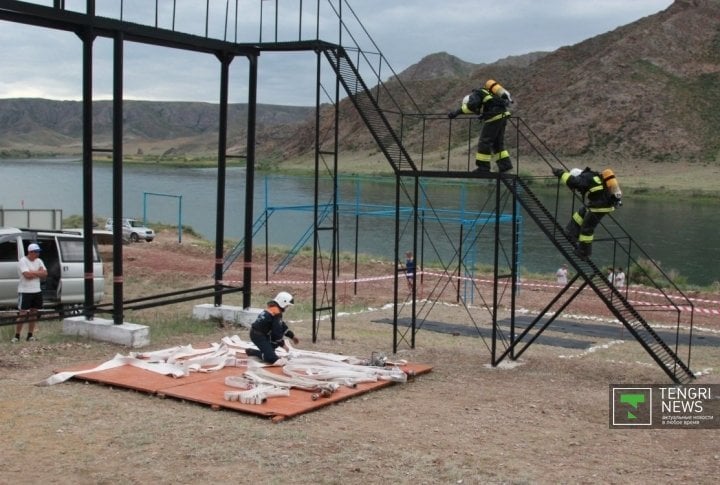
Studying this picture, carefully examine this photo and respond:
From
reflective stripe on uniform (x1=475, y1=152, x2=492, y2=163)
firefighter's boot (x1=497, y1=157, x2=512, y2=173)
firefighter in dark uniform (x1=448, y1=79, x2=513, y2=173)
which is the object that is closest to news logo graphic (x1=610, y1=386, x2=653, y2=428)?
firefighter's boot (x1=497, y1=157, x2=512, y2=173)

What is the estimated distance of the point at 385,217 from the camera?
167 ft

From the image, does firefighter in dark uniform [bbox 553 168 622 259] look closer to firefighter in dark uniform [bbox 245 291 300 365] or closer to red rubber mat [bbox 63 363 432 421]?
red rubber mat [bbox 63 363 432 421]

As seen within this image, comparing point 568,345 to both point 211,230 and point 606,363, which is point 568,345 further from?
point 211,230

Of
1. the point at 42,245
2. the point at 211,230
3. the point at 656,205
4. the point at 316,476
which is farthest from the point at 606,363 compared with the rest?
the point at 656,205

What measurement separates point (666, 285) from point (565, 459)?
2583 cm

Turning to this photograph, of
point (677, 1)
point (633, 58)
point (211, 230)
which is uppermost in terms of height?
point (677, 1)

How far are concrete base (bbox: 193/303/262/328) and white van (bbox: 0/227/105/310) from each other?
92.5 inches

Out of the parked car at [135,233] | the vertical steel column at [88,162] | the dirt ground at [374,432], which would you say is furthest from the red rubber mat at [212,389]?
the parked car at [135,233]

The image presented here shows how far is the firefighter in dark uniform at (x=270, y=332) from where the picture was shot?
44.7 ft

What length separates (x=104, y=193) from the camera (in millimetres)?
87625

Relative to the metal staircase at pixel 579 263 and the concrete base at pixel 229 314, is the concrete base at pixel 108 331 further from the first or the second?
the metal staircase at pixel 579 263

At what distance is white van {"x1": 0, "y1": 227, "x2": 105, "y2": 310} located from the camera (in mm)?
19047

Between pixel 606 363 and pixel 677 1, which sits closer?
pixel 606 363

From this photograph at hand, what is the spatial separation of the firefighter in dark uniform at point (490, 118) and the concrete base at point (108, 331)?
20.5 feet
